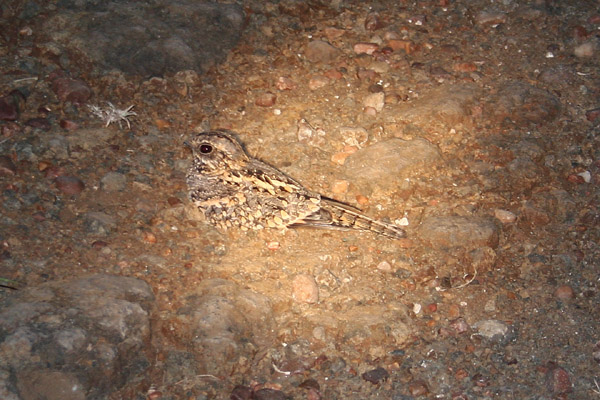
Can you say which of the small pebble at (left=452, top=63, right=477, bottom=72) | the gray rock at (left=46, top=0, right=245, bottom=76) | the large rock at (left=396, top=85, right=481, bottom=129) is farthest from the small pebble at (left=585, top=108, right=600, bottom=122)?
the gray rock at (left=46, top=0, right=245, bottom=76)

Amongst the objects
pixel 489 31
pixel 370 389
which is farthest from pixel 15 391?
pixel 489 31

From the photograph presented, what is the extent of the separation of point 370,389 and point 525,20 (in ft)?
13.1

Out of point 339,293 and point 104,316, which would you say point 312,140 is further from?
point 104,316

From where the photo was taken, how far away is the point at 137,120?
5.46m

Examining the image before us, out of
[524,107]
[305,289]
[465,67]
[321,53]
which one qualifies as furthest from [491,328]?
[321,53]

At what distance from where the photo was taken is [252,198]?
4.88 metres

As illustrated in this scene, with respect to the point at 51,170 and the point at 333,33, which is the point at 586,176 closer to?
the point at 333,33

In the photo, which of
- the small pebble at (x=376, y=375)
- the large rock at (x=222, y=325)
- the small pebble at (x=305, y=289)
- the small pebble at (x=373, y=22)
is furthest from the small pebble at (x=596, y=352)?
the small pebble at (x=373, y=22)

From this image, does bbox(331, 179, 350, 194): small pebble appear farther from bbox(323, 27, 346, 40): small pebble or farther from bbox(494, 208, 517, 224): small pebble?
bbox(323, 27, 346, 40): small pebble

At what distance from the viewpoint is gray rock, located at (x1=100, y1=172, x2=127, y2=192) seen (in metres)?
4.95

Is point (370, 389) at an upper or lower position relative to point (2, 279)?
lower

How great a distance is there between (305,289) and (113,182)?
1.61m

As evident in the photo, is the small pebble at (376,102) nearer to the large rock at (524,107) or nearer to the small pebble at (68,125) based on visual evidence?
the large rock at (524,107)

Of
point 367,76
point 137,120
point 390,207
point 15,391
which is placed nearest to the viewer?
point 15,391
